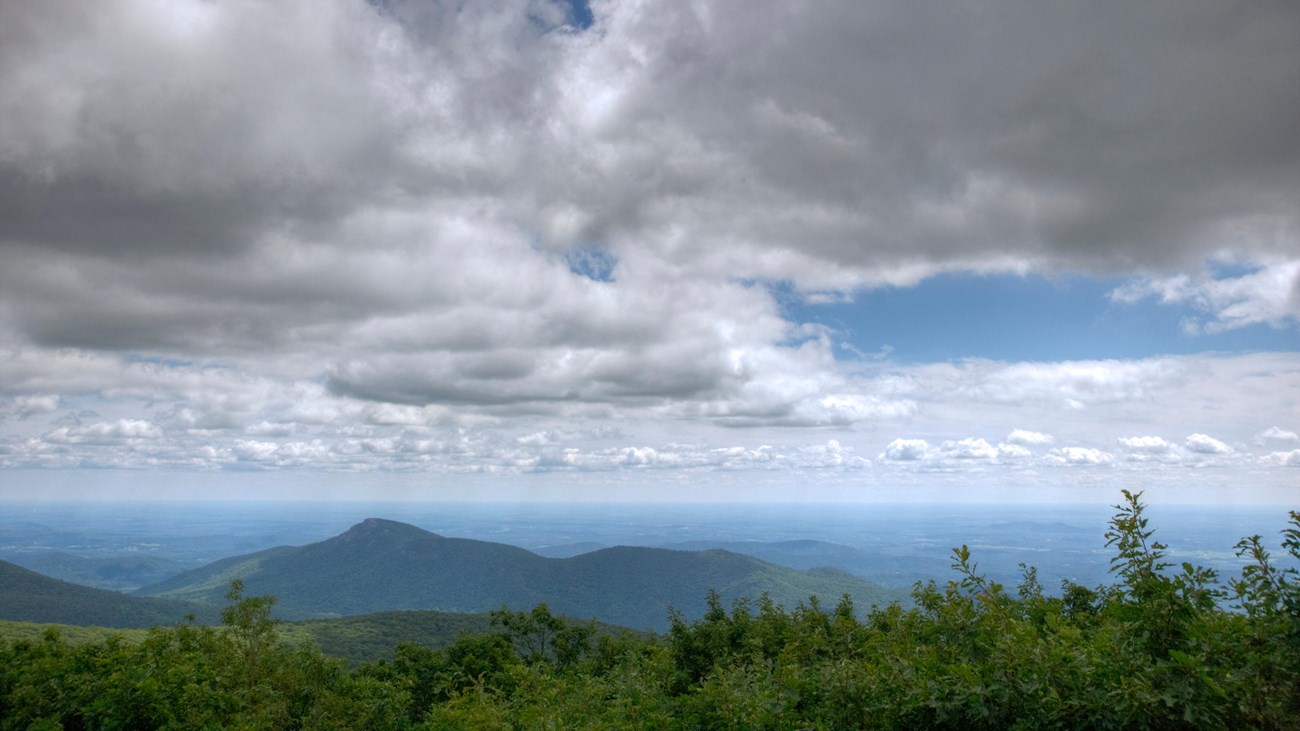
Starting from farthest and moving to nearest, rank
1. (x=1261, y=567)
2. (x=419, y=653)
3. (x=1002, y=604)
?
(x=419, y=653)
(x=1002, y=604)
(x=1261, y=567)

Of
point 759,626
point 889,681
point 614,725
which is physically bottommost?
point 759,626

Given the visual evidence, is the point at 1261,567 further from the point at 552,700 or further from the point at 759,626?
the point at 759,626

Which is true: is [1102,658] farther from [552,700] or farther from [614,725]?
[552,700]

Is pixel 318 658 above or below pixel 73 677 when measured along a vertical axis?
below

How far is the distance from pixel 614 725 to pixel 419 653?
143 feet

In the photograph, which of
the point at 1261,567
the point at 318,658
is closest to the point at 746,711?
the point at 1261,567

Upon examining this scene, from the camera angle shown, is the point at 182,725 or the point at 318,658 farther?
the point at 318,658

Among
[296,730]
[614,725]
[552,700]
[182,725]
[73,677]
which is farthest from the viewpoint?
[296,730]

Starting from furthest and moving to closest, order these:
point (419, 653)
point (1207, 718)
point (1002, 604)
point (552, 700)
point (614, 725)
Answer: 1. point (419, 653)
2. point (552, 700)
3. point (614, 725)
4. point (1002, 604)
5. point (1207, 718)

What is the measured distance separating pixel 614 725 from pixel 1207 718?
10.2 meters

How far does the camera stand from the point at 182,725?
15.7m

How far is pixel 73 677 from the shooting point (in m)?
17.1

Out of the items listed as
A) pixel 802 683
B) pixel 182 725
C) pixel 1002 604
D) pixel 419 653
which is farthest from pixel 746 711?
pixel 419 653

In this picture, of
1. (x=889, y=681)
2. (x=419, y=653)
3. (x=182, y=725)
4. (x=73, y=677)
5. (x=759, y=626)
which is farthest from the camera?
(x=419, y=653)
